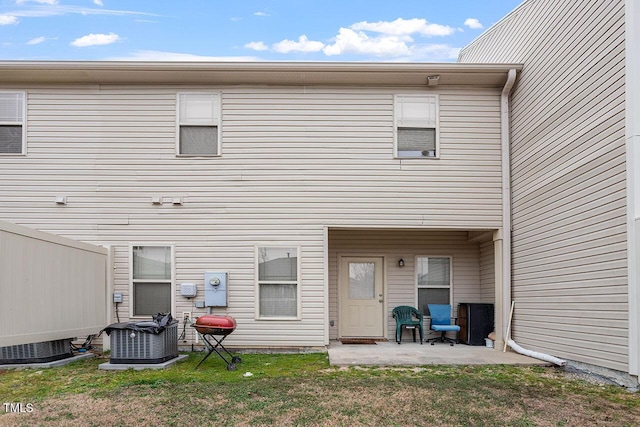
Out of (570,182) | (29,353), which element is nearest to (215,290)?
(29,353)

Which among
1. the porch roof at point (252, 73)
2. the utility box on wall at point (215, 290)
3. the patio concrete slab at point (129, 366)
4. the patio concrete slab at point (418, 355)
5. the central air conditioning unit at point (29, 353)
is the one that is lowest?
the patio concrete slab at point (418, 355)

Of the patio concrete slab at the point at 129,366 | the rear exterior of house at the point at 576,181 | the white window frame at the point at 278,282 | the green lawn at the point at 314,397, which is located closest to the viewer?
the green lawn at the point at 314,397

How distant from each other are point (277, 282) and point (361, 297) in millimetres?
2014

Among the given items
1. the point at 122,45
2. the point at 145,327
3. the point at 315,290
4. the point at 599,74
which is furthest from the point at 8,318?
the point at 122,45

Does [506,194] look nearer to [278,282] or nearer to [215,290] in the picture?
[278,282]

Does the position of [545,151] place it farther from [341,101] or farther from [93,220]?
[93,220]

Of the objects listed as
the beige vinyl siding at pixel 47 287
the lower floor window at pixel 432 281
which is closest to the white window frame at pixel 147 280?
the beige vinyl siding at pixel 47 287

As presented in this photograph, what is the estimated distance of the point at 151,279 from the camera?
28.5 feet

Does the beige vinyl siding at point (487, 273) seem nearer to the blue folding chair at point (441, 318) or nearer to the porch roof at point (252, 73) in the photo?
the blue folding chair at point (441, 318)

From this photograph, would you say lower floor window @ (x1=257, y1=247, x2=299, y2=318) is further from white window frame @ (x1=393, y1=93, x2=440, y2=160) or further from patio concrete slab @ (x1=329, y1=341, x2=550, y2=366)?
white window frame @ (x1=393, y1=93, x2=440, y2=160)

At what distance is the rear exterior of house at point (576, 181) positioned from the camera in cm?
574

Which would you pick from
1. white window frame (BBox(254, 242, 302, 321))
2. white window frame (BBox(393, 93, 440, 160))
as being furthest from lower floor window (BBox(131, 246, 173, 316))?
white window frame (BBox(393, 93, 440, 160))

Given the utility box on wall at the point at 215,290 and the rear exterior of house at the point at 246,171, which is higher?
the rear exterior of house at the point at 246,171

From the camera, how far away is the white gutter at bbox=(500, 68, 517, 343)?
335 inches
